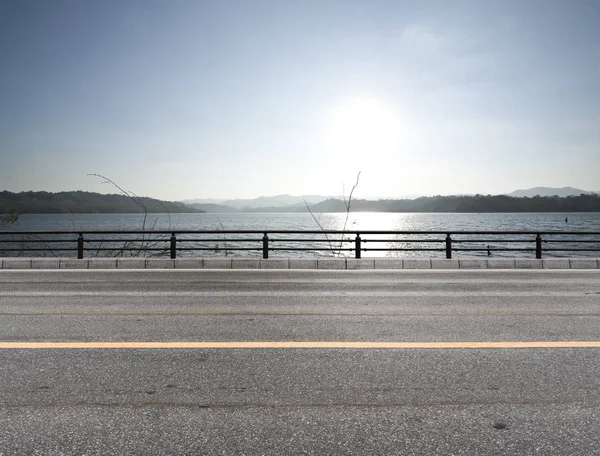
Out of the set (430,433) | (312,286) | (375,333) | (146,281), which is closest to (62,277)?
(146,281)

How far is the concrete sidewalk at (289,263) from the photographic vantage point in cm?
1361

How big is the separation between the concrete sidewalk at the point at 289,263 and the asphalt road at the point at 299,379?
565 cm

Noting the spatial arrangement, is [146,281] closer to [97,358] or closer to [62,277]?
[62,277]

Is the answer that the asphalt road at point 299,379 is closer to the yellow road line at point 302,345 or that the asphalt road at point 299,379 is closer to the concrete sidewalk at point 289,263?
the yellow road line at point 302,345

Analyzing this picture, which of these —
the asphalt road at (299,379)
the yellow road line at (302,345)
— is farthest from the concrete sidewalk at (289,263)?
the yellow road line at (302,345)

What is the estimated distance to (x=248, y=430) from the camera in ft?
9.84

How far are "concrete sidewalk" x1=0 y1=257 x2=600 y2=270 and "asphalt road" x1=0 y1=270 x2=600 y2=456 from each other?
5.65 meters

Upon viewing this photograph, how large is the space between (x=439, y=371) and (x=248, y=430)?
2.00 m

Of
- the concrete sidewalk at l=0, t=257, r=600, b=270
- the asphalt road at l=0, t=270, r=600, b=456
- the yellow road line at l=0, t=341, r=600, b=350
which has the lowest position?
the asphalt road at l=0, t=270, r=600, b=456

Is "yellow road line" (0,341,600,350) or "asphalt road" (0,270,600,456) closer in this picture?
"asphalt road" (0,270,600,456)

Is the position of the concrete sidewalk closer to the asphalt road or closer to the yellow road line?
the asphalt road

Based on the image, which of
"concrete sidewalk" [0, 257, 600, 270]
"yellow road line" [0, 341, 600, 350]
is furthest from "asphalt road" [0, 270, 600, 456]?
"concrete sidewalk" [0, 257, 600, 270]

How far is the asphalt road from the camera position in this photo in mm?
2900

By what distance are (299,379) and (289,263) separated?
9.95 meters
